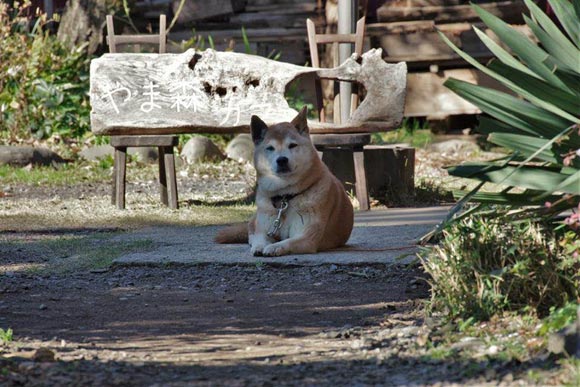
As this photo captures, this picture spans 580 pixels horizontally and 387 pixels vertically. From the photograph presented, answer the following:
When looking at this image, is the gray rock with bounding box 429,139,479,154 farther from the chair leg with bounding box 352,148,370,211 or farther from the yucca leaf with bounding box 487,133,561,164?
the yucca leaf with bounding box 487,133,561,164

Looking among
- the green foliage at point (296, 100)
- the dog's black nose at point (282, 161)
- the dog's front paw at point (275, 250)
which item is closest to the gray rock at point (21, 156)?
the green foliage at point (296, 100)

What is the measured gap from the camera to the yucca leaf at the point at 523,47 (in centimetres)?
483

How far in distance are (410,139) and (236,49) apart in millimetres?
2960

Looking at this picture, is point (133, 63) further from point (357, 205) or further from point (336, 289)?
point (336, 289)

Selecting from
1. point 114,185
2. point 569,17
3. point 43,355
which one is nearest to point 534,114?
point 569,17

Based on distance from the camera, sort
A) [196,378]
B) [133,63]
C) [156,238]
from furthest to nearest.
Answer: [133,63]
[156,238]
[196,378]

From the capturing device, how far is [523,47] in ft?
16.2

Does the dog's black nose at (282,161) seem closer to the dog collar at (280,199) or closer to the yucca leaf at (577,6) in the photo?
the dog collar at (280,199)

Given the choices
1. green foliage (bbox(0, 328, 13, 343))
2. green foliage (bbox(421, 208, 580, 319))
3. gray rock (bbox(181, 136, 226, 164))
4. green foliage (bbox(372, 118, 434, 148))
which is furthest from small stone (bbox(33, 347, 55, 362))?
green foliage (bbox(372, 118, 434, 148))

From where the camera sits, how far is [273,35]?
14133mm

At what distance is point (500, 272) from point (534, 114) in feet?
2.83

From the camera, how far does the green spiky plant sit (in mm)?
4562

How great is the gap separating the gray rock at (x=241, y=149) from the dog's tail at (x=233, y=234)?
525 centimetres

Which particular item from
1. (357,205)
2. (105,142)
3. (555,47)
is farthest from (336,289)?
(105,142)
